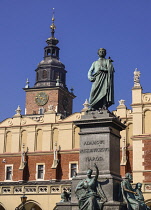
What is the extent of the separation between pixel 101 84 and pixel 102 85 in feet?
0.14

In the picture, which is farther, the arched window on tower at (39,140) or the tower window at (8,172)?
the tower window at (8,172)

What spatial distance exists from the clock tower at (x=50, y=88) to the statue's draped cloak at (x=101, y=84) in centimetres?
4334

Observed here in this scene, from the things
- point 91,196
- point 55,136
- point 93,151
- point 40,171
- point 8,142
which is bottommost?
point 40,171

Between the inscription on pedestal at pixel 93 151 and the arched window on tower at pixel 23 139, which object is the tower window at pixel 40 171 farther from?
the inscription on pedestal at pixel 93 151

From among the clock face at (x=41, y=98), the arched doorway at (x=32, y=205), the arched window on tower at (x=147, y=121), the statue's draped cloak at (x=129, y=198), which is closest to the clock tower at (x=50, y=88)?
the clock face at (x=41, y=98)

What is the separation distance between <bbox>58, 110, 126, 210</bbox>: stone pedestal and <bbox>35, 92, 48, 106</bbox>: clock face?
45342 mm

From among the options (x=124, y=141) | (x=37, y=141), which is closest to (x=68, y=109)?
(x=37, y=141)

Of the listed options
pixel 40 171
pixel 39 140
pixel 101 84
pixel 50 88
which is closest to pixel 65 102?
pixel 50 88

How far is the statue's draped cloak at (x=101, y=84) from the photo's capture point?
551 inches

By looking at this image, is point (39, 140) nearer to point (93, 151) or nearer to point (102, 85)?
point (102, 85)

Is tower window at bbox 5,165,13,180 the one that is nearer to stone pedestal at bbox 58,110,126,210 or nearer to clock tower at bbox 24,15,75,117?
clock tower at bbox 24,15,75,117

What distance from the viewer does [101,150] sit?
43.0ft

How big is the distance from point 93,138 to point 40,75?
158 feet

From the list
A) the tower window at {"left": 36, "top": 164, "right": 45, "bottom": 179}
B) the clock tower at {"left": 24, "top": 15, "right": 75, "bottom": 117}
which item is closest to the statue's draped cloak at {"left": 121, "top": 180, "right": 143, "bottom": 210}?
the tower window at {"left": 36, "top": 164, "right": 45, "bottom": 179}
